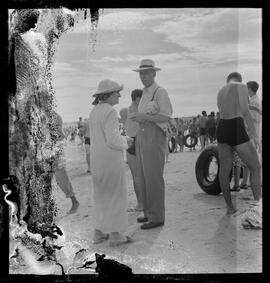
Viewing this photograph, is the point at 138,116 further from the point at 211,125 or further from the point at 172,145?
the point at 211,125

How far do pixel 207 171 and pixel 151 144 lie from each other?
0.57 metres

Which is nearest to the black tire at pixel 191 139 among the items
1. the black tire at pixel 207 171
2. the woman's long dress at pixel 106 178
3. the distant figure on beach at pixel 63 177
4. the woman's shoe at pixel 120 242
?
the black tire at pixel 207 171

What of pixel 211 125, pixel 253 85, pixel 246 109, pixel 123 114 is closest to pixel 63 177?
pixel 123 114

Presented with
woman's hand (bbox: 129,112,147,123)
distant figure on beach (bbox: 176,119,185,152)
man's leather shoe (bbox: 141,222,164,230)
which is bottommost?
man's leather shoe (bbox: 141,222,164,230)

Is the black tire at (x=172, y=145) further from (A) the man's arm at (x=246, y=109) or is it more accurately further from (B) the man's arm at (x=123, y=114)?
(A) the man's arm at (x=246, y=109)

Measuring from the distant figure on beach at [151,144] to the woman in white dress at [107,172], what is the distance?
16 cm

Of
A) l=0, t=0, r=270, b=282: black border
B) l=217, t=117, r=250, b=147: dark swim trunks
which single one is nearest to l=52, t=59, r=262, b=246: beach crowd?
l=217, t=117, r=250, b=147: dark swim trunks

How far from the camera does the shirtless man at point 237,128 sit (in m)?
4.68

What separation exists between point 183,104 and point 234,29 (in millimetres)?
793

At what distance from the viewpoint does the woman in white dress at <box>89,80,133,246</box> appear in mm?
4652

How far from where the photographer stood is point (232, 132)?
472 centimetres

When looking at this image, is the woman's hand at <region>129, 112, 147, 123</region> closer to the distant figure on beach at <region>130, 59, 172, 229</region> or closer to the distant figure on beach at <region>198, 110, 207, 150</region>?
the distant figure on beach at <region>130, 59, 172, 229</region>

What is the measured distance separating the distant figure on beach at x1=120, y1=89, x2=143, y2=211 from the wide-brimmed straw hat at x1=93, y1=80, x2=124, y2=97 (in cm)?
15

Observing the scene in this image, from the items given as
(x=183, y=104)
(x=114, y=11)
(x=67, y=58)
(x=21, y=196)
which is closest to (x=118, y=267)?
(x=21, y=196)
